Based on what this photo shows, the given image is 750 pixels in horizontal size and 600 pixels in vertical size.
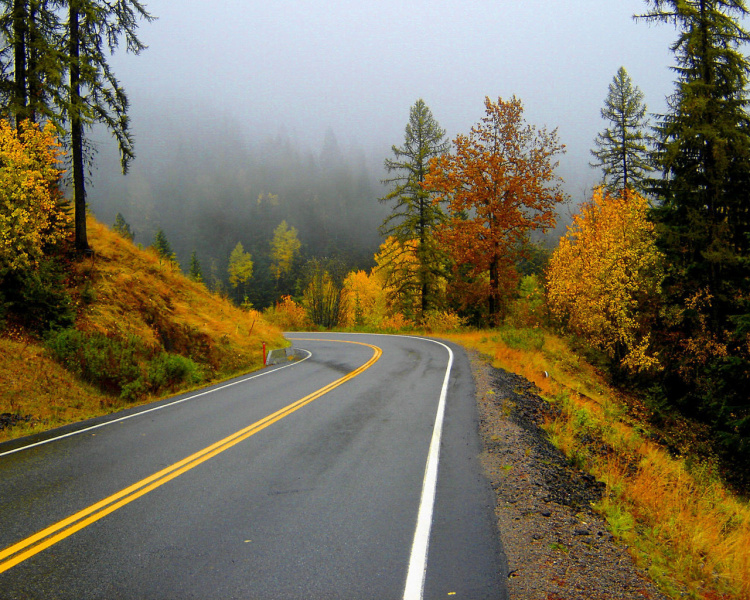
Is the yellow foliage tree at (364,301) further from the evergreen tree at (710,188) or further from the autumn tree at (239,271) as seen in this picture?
the evergreen tree at (710,188)

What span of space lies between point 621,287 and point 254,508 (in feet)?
60.3

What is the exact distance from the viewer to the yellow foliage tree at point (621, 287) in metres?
18.4

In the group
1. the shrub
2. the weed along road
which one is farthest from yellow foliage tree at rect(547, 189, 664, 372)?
the shrub

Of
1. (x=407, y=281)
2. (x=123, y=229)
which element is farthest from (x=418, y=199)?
(x=123, y=229)

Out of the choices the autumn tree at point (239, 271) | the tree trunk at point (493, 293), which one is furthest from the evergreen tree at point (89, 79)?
the autumn tree at point (239, 271)

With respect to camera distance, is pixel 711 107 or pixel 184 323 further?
pixel 184 323

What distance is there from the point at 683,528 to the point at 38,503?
720cm

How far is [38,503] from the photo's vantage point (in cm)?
500

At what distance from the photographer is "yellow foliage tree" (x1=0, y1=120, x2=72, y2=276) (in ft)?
37.4

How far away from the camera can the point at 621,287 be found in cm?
1859

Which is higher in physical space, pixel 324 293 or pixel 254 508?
pixel 324 293

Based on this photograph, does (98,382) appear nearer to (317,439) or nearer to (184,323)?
(184,323)

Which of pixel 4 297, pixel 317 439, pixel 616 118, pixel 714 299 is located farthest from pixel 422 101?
pixel 317 439

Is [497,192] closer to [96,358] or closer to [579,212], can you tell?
[579,212]
